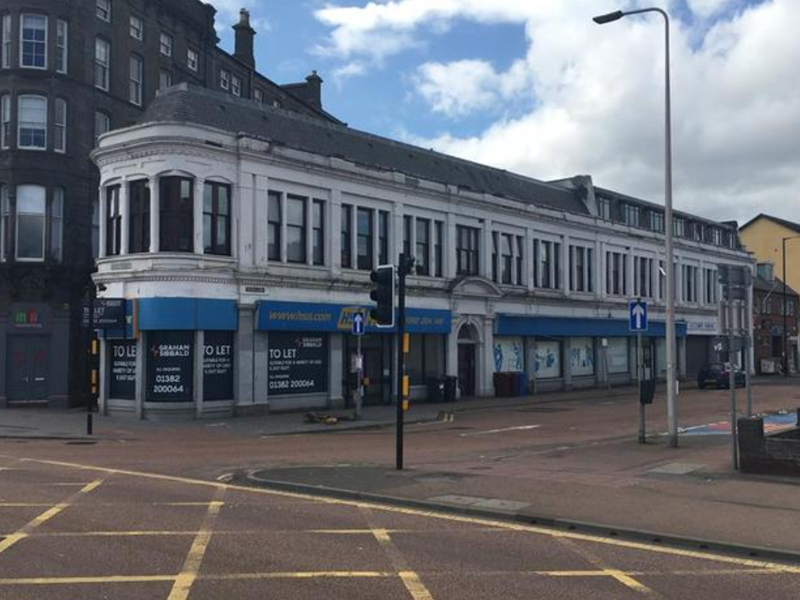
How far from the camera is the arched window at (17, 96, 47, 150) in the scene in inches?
1240

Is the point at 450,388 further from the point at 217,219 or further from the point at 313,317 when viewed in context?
the point at 217,219

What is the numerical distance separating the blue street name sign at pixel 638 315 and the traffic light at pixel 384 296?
6.64 metres

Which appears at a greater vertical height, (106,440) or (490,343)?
(490,343)

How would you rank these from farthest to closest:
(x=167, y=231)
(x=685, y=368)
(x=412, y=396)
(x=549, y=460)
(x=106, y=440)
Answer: (x=685, y=368), (x=412, y=396), (x=167, y=231), (x=106, y=440), (x=549, y=460)

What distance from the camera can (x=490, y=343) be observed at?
3844cm

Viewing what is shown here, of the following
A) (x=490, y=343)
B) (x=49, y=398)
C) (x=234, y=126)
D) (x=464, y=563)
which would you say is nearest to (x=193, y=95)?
(x=234, y=126)

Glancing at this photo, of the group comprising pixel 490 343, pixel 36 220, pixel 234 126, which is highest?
pixel 234 126

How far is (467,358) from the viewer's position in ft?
124

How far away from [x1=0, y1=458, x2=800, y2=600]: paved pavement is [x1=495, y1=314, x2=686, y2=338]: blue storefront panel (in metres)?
27.7

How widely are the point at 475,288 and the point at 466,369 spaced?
12.5 feet

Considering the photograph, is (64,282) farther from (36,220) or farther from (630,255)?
(630,255)

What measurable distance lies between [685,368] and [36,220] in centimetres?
4315

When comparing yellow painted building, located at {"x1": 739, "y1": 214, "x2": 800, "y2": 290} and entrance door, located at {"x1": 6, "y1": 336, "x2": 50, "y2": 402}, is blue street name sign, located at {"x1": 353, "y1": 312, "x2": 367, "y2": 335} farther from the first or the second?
yellow painted building, located at {"x1": 739, "y1": 214, "x2": 800, "y2": 290}

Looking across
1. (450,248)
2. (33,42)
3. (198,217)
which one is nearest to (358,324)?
(198,217)
